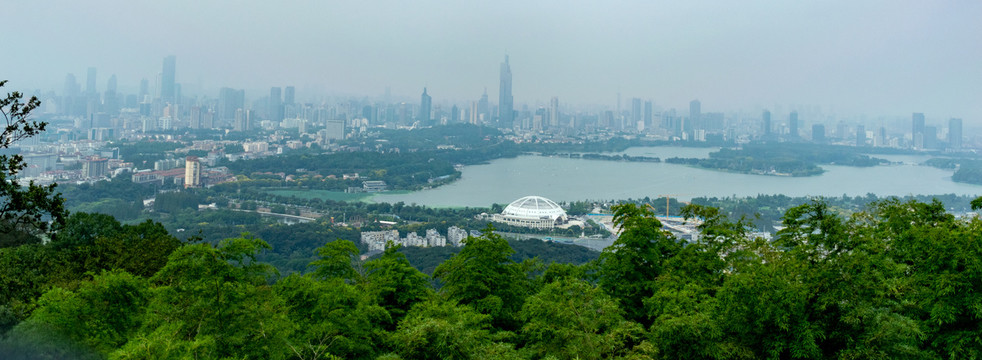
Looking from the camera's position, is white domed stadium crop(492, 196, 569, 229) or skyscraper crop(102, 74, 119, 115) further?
skyscraper crop(102, 74, 119, 115)

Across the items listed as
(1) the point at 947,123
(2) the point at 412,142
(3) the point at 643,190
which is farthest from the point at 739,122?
(3) the point at 643,190

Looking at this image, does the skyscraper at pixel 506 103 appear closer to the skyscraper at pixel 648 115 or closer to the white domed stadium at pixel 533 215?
the skyscraper at pixel 648 115

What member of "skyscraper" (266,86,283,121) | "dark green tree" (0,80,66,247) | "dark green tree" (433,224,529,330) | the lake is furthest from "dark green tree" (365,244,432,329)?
"skyscraper" (266,86,283,121)

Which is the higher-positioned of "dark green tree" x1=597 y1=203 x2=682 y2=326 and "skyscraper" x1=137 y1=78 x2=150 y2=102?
"skyscraper" x1=137 y1=78 x2=150 y2=102

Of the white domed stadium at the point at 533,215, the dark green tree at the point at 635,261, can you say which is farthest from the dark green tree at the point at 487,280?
the white domed stadium at the point at 533,215

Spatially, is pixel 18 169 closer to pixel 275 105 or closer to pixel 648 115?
pixel 275 105

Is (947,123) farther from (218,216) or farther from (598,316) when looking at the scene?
(598,316)

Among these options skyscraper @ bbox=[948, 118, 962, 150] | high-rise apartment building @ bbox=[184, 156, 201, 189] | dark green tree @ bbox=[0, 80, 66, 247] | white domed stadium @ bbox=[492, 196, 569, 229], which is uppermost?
skyscraper @ bbox=[948, 118, 962, 150]

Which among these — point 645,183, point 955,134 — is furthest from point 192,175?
point 955,134

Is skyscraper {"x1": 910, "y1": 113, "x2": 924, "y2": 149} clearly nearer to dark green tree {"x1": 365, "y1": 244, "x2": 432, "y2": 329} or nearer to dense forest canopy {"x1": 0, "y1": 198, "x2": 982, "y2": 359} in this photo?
dense forest canopy {"x1": 0, "y1": 198, "x2": 982, "y2": 359}
